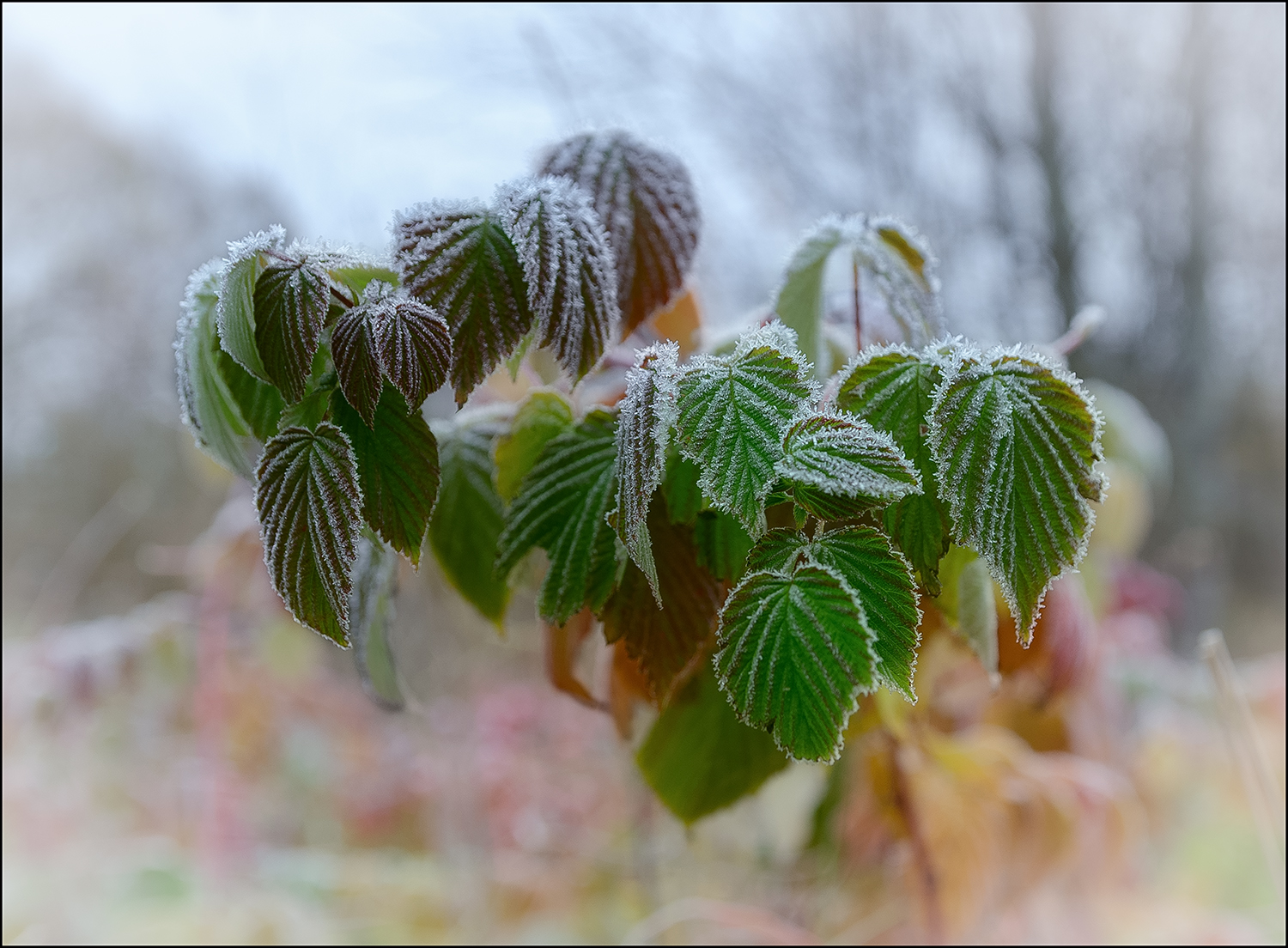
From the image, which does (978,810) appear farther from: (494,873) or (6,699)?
(6,699)

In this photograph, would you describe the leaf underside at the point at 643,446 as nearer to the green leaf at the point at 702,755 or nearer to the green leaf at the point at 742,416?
the green leaf at the point at 742,416

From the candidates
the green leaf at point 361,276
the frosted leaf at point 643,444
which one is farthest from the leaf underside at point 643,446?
the green leaf at point 361,276

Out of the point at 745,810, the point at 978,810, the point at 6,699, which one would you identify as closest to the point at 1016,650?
the point at 978,810

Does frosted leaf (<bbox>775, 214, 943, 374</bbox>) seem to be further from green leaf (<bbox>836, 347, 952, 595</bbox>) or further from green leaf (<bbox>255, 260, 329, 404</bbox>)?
green leaf (<bbox>255, 260, 329, 404</bbox>)

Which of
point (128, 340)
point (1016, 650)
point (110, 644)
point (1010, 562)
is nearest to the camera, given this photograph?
point (1010, 562)

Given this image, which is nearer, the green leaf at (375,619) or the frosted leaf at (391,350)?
the frosted leaf at (391,350)

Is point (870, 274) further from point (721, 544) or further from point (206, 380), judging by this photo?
point (206, 380)

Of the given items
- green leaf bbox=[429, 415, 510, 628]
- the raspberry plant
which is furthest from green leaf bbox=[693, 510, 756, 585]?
green leaf bbox=[429, 415, 510, 628]
